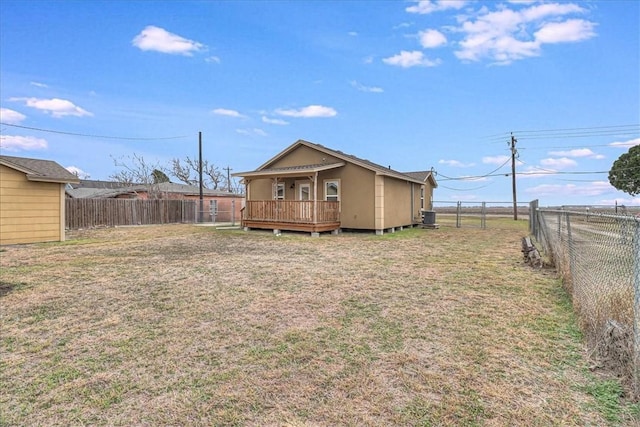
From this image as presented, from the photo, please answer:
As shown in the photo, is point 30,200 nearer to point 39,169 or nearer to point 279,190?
point 39,169

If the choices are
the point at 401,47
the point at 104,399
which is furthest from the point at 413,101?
the point at 104,399

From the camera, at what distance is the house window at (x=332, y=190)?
15.2m

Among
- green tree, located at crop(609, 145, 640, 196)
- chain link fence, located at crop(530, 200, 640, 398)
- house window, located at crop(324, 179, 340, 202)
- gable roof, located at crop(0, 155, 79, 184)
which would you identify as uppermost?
green tree, located at crop(609, 145, 640, 196)

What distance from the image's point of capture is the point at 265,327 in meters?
3.86

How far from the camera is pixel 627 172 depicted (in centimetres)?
3519

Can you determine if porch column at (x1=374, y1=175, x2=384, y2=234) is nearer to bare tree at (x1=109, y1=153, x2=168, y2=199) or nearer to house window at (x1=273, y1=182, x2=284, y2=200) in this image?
house window at (x1=273, y1=182, x2=284, y2=200)

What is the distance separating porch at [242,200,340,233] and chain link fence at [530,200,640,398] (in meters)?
9.92

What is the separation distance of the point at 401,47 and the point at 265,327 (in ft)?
52.3

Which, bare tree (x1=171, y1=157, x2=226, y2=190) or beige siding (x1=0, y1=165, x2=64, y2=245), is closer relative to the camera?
beige siding (x1=0, y1=165, x2=64, y2=245)

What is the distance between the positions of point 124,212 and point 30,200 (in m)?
9.07

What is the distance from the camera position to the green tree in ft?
112

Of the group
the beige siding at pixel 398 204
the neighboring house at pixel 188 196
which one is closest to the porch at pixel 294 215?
the beige siding at pixel 398 204

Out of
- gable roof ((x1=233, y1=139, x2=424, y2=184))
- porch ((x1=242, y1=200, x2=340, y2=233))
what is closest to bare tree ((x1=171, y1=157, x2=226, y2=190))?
gable roof ((x1=233, y1=139, x2=424, y2=184))

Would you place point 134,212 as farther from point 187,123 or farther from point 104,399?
point 104,399
